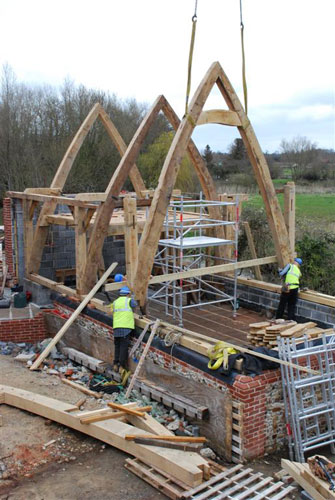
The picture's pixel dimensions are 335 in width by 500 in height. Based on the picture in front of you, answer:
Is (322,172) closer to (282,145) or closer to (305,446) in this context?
(282,145)

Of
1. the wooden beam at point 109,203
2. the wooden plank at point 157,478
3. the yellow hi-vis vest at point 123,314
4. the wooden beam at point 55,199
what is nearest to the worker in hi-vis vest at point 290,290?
the yellow hi-vis vest at point 123,314

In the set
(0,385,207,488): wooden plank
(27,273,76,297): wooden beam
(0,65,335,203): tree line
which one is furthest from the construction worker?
(0,65,335,203): tree line

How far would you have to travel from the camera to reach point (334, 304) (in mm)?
9828

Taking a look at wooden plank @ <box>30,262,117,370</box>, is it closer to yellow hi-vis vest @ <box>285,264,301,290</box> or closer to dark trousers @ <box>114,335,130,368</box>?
dark trousers @ <box>114,335,130,368</box>

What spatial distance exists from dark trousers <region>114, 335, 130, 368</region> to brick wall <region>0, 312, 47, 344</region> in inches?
123

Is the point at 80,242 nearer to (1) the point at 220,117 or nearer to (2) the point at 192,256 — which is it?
(2) the point at 192,256

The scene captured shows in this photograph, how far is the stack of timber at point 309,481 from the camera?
Answer: 600cm

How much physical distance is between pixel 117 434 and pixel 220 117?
5.75 m

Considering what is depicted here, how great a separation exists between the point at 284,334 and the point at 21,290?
7702 mm

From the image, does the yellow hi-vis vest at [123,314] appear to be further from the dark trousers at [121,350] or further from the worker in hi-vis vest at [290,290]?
the worker in hi-vis vest at [290,290]

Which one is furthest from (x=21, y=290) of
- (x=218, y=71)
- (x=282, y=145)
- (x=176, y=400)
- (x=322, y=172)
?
(x=282, y=145)

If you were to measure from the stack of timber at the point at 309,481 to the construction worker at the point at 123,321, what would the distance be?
145 inches

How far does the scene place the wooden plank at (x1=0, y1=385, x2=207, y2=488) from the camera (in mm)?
6309

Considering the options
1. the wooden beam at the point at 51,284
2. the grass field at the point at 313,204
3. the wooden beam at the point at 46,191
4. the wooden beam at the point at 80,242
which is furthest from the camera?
the grass field at the point at 313,204
